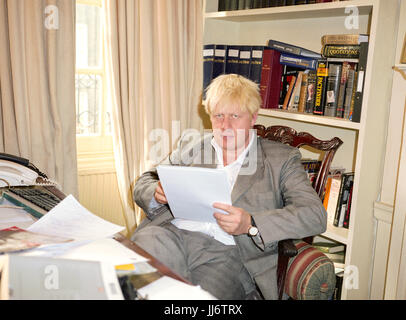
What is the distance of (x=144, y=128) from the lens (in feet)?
8.15

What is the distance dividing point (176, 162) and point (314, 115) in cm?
72

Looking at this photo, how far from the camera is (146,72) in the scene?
2.43m

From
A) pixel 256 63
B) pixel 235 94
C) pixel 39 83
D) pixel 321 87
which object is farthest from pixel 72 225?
pixel 256 63

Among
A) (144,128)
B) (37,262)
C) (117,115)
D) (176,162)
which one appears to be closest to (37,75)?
(117,115)

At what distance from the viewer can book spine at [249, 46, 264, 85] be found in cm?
230

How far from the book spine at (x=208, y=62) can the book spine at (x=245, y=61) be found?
0.22 m

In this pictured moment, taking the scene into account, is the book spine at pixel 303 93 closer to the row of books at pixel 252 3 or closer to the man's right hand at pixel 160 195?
the row of books at pixel 252 3

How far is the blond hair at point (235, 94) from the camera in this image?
5.61 feet

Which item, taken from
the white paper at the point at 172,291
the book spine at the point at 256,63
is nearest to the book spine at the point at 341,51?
the book spine at the point at 256,63

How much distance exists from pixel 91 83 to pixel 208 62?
0.73m

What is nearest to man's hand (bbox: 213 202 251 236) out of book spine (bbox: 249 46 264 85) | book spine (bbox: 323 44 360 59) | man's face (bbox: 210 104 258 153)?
man's face (bbox: 210 104 258 153)

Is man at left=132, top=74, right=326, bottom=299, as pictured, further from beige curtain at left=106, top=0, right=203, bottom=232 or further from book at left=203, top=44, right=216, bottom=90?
book at left=203, top=44, right=216, bottom=90
